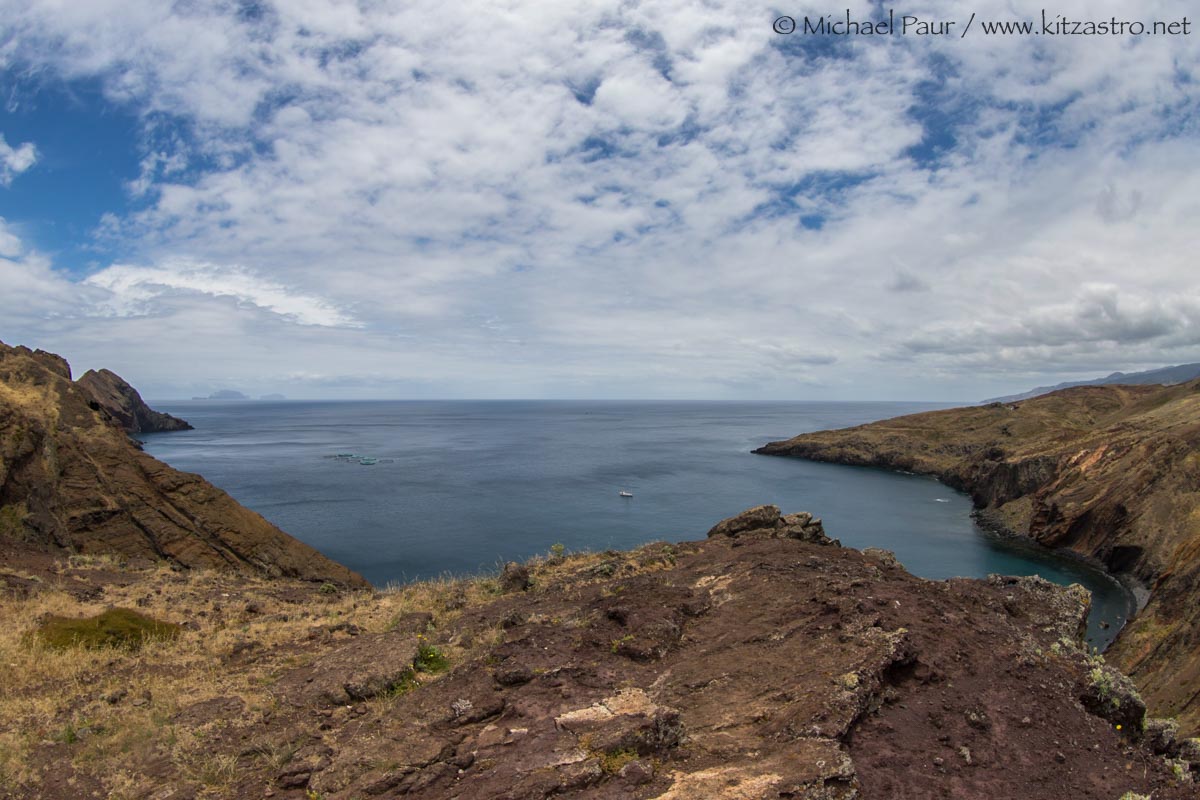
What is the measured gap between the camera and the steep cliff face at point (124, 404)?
465ft

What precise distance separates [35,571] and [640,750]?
22759mm

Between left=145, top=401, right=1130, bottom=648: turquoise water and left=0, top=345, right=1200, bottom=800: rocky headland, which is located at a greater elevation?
left=0, top=345, right=1200, bottom=800: rocky headland

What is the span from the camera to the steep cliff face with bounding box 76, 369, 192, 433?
14175cm

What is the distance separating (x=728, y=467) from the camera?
113875 millimetres

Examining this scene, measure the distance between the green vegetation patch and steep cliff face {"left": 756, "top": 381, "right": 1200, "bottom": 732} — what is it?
25.3 meters

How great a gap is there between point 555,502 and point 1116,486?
57.4m

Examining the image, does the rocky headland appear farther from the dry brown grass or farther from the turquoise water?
the turquoise water

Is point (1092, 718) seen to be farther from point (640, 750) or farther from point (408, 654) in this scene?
point (408, 654)

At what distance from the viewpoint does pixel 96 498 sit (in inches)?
1074

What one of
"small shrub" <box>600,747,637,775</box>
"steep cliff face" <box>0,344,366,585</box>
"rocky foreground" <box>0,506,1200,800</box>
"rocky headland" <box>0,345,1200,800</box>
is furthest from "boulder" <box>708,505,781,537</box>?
"steep cliff face" <box>0,344,366,585</box>

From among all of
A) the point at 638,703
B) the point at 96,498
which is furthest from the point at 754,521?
the point at 96,498

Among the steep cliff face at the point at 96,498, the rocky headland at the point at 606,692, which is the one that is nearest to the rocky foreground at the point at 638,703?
the rocky headland at the point at 606,692

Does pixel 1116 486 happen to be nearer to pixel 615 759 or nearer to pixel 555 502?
pixel 555 502

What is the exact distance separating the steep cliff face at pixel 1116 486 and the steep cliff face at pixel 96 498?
36.4 m
